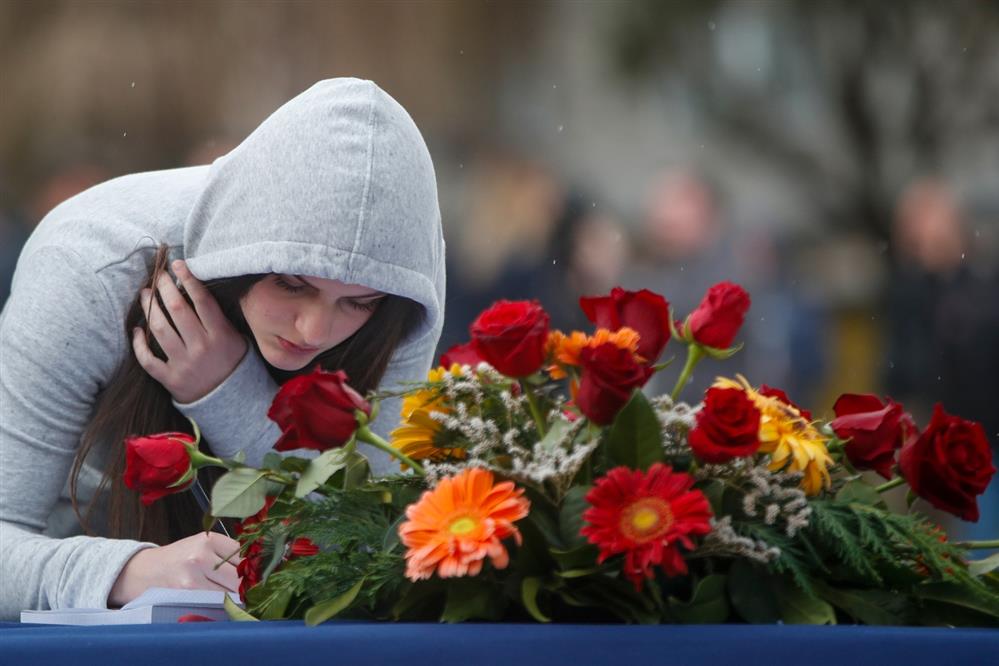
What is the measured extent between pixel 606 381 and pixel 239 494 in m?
0.20

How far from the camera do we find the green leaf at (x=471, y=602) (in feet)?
1.94

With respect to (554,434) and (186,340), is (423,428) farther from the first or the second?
(186,340)

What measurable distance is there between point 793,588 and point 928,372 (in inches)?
110

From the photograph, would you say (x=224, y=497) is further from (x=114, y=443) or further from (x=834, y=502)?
(x=114, y=443)

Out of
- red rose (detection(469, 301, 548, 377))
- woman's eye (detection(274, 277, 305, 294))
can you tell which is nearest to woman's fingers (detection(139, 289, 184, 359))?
woman's eye (detection(274, 277, 305, 294))

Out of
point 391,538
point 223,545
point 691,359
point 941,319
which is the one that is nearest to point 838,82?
point 941,319

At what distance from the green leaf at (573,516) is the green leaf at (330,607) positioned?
0.10 metres

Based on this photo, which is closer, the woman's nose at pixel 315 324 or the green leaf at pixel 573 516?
the green leaf at pixel 573 516

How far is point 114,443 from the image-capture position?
116 cm

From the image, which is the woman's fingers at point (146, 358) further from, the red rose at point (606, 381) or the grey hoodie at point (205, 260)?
the red rose at point (606, 381)

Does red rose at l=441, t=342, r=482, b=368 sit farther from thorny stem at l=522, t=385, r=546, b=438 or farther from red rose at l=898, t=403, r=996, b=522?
red rose at l=898, t=403, r=996, b=522

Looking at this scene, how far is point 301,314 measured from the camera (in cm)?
110

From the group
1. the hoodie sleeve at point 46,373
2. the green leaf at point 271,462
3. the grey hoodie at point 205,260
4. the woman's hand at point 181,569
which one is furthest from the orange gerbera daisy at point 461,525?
the hoodie sleeve at point 46,373

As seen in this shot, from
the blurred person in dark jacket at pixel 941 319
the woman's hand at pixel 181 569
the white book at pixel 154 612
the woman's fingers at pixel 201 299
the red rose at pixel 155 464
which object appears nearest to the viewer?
the red rose at pixel 155 464
